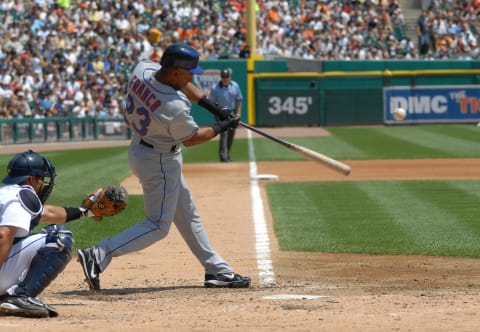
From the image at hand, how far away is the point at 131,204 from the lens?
1299cm

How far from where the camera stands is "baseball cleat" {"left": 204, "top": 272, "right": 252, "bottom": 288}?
739 centimetres

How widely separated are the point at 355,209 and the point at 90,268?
5.56 meters

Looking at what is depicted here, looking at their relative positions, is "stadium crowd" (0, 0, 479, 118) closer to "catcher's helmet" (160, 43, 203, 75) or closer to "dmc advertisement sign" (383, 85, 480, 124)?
"dmc advertisement sign" (383, 85, 480, 124)

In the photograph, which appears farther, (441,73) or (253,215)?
(441,73)

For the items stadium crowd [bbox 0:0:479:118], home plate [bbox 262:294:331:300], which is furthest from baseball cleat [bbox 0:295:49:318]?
stadium crowd [bbox 0:0:479:118]

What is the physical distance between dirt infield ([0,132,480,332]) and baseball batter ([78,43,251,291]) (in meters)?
0.30

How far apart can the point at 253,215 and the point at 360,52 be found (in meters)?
25.2

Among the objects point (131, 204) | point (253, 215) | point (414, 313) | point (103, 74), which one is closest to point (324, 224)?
point (253, 215)

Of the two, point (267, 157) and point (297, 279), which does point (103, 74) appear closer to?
point (267, 157)

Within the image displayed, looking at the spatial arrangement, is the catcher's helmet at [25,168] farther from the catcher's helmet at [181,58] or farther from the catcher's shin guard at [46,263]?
the catcher's helmet at [181,58]

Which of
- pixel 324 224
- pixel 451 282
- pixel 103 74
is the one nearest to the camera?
pixel 451 282

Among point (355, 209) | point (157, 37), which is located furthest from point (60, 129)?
point (355, 209)

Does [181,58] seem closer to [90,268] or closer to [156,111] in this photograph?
[156,111]

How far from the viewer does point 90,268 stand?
23.4ft
